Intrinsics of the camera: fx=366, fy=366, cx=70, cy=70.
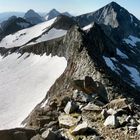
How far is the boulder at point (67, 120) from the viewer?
17.6m

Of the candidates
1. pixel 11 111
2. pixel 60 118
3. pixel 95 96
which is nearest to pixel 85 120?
pixel 60 118

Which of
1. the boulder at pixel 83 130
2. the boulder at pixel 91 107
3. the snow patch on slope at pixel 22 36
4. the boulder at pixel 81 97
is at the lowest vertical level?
the boulder at pixel 83 130

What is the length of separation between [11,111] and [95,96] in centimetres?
4031

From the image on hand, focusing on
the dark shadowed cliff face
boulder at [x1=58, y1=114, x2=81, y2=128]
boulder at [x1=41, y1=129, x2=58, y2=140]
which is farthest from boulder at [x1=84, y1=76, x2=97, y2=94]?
boulder at [x1=41, y1=129, x2=58, y2=140]

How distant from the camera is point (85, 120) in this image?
718 inches

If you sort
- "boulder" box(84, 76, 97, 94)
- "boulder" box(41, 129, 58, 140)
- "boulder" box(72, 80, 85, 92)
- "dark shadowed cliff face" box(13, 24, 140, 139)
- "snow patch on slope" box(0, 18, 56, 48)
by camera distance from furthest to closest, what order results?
"snow patch on slope" box(0, 18, 56, 48), "boulder" box(72, 80, 85, 92), "boulder" box(84, 76, 97, 94), "dark shadowed cliff face" box(13, 24, 140, 139), "boulder" box(41, 129, 58, 140)

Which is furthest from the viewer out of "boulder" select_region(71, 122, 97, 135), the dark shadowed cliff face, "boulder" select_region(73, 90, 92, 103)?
"boulder" select_region(73, 90, 92, 103)

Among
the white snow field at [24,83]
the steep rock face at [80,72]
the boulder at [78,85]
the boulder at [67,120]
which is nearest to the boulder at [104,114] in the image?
the boulder at [67,120]

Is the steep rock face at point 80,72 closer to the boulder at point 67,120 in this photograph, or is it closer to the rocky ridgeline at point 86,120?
the rocky ridgeline at point 86,120

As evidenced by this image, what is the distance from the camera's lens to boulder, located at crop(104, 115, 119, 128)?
17.1 metres

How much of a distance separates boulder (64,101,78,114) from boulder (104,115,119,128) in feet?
8.09

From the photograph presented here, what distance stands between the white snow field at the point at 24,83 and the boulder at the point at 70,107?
30735 mm

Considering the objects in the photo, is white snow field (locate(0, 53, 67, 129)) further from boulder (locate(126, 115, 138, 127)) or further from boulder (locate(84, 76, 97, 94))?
boulder (locate(126, 115, 138, 127))

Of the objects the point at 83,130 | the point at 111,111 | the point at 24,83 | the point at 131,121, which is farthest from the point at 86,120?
the point at 24,83
